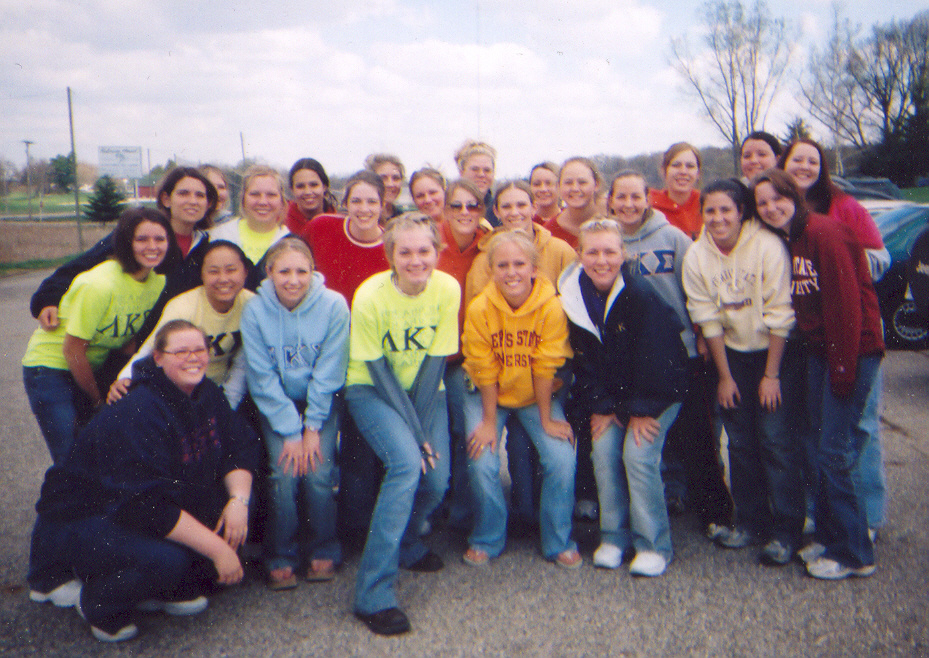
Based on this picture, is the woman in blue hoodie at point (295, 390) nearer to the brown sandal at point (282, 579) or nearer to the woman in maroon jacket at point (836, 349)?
the brown sandal at point (282, 579)

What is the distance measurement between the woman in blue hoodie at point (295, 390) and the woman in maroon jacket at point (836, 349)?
2.26 meters

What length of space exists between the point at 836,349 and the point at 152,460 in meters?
3.08

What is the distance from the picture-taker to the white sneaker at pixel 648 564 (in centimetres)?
343

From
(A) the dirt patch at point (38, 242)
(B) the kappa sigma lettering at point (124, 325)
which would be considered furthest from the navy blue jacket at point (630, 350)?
(A) the dirt patch at point (38, 242)

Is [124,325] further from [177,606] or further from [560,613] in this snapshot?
[560,613]

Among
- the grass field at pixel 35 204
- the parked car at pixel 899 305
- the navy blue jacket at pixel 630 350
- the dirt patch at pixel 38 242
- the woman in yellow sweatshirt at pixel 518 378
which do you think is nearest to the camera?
the navy blue jacket at pixel 630 350

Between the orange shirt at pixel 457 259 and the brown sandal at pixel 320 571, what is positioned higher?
the orange shirt at pixel 457 259

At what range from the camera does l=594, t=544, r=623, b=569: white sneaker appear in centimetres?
353

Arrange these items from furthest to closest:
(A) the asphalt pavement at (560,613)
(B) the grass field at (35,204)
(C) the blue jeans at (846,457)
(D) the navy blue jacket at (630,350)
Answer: (B) the grass field at (35,204)
(D) the navy blue jacket at (630,350)
(C) the blue jeans at (846,457)
(A) the asphalt pavement at (560,613)

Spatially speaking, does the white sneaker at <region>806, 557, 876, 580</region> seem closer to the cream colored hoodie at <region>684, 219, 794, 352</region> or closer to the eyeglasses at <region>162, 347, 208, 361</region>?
the cream colored hoodie at <region>684, 219, 794, 352</region>

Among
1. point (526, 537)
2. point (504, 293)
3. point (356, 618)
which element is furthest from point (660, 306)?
point (356, 618)

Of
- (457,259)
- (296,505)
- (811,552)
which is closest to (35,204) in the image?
(457,259)

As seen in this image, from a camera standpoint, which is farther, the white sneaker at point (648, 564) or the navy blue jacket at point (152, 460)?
the white sneaker at point (648, 564)

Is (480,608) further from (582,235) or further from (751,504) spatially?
(582,235)
